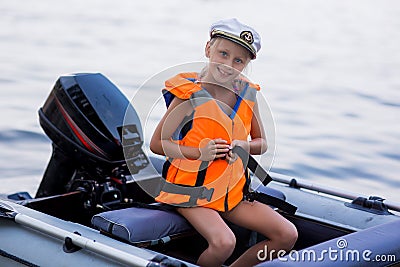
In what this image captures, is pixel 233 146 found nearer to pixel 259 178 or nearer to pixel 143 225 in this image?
pixel 259 178

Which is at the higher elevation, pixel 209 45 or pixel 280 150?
pixel 280 150

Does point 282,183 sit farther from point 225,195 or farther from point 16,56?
point 16,56

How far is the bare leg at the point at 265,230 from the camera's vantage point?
225 cm

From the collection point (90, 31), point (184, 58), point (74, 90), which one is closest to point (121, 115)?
point (74, 90)

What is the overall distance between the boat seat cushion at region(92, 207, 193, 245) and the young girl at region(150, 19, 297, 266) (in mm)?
39

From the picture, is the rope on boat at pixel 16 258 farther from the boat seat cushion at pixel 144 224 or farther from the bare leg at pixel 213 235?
the bare leg at pixel 213 235

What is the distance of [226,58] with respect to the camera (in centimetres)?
224

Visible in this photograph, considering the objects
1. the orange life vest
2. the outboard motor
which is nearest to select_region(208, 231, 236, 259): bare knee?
the orange life vest

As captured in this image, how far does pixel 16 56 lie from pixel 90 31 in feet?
3.78

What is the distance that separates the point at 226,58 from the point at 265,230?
50cm

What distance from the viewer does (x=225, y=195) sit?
7.43 feet

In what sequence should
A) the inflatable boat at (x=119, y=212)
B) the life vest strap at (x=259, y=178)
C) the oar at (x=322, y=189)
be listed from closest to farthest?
the inflatable boat at (x=119, y=212) < the life vest strap at (x=259, y=178) < the oar at (x=322, y=189)

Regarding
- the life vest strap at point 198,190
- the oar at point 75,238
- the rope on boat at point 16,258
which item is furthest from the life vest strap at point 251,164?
the rope on boat at point 16,258

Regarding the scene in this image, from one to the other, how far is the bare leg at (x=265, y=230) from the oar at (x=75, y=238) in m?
0.40
